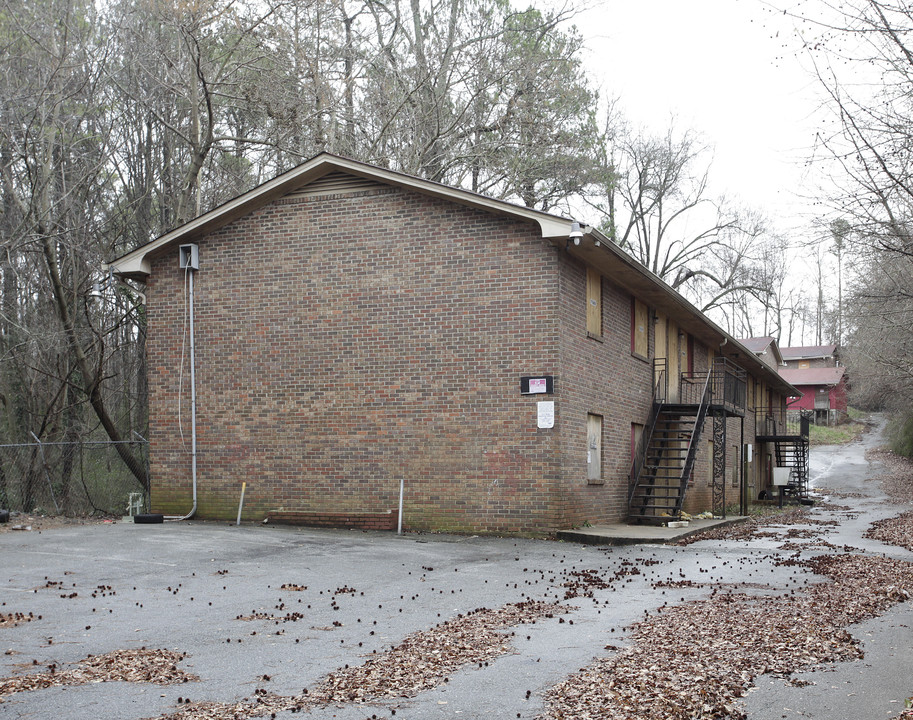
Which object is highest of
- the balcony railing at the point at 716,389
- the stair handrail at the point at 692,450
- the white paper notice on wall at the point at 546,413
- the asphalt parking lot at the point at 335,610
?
the balcony railing at the point at 716,389

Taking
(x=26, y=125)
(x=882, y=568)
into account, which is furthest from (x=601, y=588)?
(x=26, y=125)

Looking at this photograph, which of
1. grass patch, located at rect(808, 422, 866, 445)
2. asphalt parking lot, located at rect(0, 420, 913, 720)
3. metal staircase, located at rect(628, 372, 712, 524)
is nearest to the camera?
asphalt parking lot, located at rect(0, 420, 913, 720)

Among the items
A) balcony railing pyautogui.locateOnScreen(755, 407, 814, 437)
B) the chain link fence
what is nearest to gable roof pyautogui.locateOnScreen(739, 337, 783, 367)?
balcony railing pyautogui.locateOnScreen(755, 407, 814, 437)

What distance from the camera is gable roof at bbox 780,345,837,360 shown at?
81.1 meters

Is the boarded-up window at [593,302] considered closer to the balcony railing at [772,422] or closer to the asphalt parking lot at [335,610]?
the asphalt parking lot at [335,610]

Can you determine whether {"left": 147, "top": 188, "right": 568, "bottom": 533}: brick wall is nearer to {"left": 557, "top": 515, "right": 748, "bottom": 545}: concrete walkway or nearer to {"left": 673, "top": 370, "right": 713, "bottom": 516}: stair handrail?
{"left": 557, "top": 515, "right": 748, "bottom": 545}: concrete walkway

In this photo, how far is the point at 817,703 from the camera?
5770mm

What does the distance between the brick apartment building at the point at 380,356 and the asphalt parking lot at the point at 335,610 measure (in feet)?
3.87

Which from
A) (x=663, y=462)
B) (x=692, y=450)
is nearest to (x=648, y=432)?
(x=663, y=462)

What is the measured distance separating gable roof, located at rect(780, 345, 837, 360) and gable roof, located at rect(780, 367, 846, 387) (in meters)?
2.18

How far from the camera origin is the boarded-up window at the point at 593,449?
706 inches

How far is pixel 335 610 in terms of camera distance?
29.7 feet

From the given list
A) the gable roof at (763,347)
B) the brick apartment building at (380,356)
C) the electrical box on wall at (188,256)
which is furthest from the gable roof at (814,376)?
the electrical box on wall at (188,256)

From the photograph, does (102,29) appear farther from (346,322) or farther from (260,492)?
(260,492)
